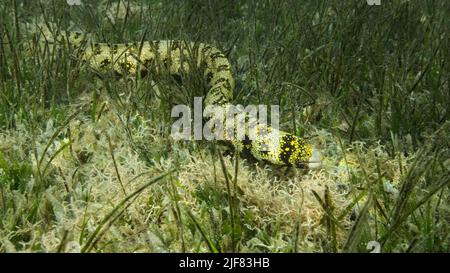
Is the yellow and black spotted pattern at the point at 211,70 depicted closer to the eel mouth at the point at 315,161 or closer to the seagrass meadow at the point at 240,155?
the eel mouth at the point at 315,161

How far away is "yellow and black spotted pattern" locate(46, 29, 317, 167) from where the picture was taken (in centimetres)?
394

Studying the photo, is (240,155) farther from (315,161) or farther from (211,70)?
(211,70)

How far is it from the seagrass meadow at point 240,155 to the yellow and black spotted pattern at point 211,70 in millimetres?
143

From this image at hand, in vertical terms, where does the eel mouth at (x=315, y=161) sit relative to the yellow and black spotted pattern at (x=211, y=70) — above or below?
below

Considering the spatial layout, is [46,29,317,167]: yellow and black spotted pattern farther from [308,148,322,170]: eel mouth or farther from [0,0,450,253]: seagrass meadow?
[0,0,450,253]: seagrass meadow

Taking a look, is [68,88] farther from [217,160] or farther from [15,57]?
[217,160]

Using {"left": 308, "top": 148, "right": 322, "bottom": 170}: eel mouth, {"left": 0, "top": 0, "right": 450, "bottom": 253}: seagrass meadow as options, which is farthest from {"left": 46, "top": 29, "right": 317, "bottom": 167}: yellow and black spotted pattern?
{"left": 0, "top": 0, "right": 450, "bottom": 253}: seagrass meadow

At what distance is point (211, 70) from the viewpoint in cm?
571

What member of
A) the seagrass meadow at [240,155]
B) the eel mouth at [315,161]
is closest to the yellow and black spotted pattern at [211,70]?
the eel mouth at [315,161]

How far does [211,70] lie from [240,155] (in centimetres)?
184

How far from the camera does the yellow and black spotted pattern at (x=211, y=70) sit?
3938 mm

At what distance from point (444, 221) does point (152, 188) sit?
2.24 metres

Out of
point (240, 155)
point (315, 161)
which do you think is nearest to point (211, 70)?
point (240, 155)
